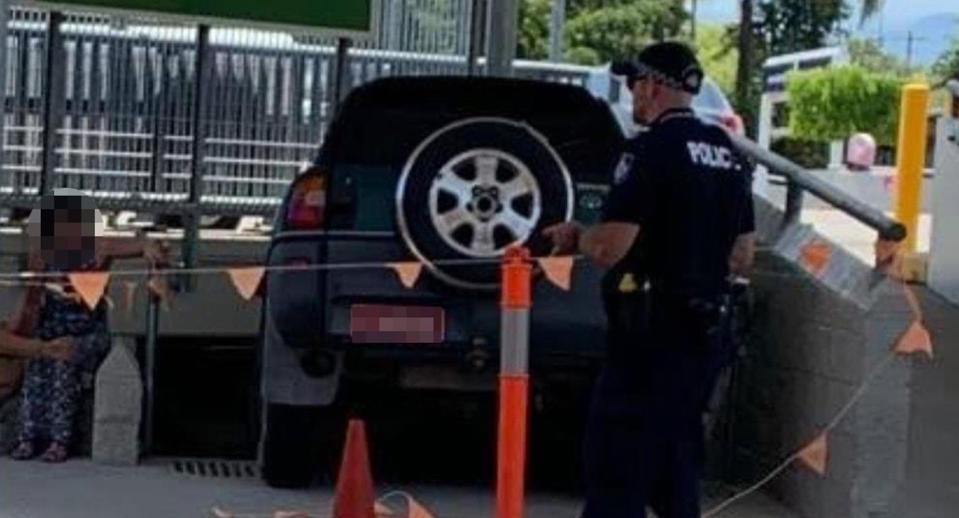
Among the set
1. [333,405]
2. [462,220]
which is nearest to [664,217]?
[462,220]

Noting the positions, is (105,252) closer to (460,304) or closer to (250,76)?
(460,304)

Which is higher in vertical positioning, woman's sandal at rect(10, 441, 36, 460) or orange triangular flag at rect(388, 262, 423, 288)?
orange triangular flag at rect(388, 262, 423, 288)

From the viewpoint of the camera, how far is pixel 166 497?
8234mm

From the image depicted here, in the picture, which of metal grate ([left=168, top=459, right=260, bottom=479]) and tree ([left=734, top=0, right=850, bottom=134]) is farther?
tree ([left=734, top=0, right=850, bottom=134])

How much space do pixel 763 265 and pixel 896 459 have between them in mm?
1625

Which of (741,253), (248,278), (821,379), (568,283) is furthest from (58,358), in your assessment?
(741,253)

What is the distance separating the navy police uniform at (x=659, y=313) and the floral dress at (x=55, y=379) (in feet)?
11.0

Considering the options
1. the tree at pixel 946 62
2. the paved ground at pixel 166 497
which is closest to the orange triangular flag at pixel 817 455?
the paved ground at pixel 166 497

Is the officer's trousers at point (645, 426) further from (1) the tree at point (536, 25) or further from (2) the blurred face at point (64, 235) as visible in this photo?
(1) the tree at point (536, 25)

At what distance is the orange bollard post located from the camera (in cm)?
651

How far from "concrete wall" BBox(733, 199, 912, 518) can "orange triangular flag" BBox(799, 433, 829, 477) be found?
0.04 m

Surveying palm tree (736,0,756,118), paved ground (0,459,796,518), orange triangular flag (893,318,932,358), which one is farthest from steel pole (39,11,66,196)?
palm tree (736,0,756,118)

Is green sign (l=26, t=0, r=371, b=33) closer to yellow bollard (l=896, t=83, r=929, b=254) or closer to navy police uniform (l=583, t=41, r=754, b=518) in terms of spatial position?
navy police uniform (l=583, t=41, r=754, b=518)

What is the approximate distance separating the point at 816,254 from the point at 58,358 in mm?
3337
